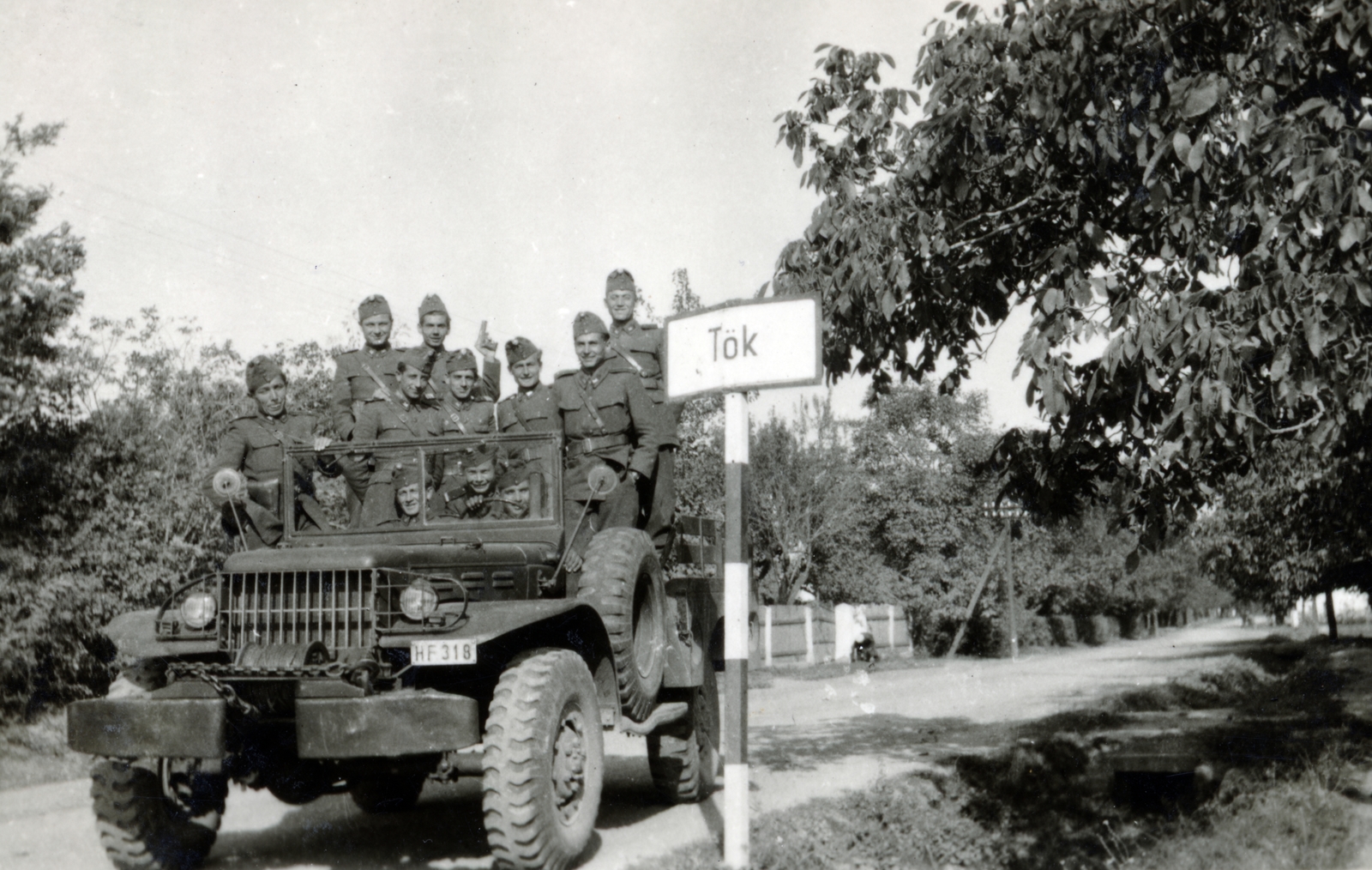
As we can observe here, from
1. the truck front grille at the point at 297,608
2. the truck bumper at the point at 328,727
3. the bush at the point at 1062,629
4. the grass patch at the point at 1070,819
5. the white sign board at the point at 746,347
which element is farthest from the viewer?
the bush at the point at 1062,629

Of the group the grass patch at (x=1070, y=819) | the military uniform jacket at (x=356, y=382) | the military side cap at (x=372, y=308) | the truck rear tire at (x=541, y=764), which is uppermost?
the military side cap at (x=372, y=308)

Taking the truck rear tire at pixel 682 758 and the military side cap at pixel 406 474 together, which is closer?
the military side cap at pixel 406 474

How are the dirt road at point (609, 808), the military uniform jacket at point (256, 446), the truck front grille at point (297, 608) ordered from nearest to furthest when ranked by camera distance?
the truck front grille at point (297, 608)
the dirt road at point (609, 808)
the military uniform jacket at point (256, 446)

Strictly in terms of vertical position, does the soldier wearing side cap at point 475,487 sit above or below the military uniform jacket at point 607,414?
below

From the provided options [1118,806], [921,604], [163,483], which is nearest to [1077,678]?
[921,604]

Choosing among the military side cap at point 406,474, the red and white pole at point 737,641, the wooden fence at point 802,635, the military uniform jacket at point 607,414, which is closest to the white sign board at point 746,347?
the red and white pole at point 737,641

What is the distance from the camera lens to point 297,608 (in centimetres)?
602

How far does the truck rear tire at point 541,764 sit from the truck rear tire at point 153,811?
4.98 ft

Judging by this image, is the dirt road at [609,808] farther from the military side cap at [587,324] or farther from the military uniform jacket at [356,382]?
the military side cap at [587,324]

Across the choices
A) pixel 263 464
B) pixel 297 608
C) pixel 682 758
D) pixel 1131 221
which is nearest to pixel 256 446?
pixel 263 464

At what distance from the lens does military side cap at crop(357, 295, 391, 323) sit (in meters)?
8.97

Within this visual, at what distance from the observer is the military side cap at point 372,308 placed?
8.97 metres

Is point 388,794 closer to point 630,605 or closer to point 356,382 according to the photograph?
point 630,605

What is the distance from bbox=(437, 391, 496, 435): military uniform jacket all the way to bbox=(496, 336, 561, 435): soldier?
145 mm
